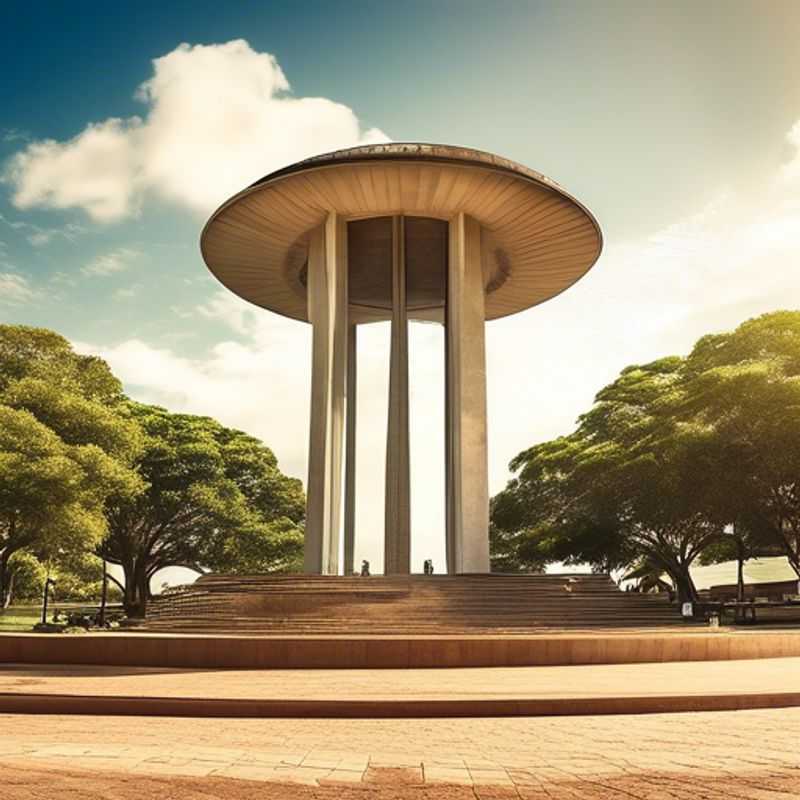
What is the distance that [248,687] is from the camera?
9602 millimetres

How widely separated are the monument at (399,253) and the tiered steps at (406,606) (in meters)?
5.32

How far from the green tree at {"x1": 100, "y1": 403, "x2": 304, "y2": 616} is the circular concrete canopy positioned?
32.1 feet

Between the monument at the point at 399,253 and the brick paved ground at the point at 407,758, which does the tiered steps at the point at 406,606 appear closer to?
the monument at the point at 399,253

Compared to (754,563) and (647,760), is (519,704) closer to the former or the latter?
(647,760)

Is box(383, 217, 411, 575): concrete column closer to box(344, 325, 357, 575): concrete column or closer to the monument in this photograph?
the monument

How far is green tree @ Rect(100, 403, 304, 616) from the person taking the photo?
130 ft

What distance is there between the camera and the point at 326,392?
27844 mm

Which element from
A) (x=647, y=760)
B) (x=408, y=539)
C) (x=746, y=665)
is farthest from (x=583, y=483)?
(x=647, y=760)

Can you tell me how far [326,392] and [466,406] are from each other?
4.39 m

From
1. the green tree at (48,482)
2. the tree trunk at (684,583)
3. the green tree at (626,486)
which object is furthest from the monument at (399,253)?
the tree trunk at (684,583)

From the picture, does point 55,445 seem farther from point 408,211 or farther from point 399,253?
point 408,211

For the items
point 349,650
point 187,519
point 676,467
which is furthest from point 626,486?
point 349,650

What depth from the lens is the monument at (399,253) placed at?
26.1 m

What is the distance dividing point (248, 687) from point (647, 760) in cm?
520
